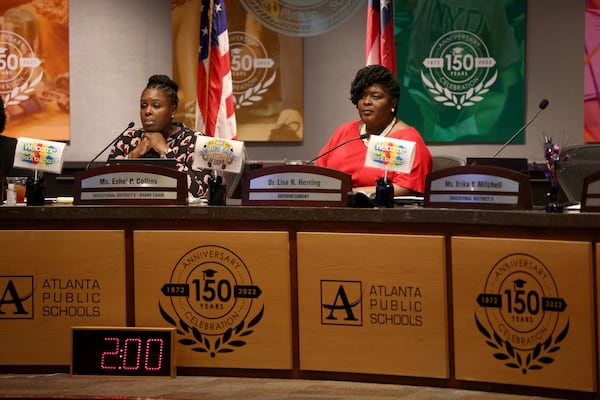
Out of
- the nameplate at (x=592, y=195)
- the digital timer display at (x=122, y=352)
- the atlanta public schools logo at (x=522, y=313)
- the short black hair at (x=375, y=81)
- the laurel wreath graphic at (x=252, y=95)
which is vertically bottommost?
the digital timer display at (x=122, y=352)

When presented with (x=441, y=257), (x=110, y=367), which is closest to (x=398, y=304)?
(x=441, y=257)

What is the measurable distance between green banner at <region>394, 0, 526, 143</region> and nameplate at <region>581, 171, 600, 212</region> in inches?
115

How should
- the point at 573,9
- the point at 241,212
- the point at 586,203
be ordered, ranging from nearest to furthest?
the point at 586,203, the point at 241,212, the point at 573,9

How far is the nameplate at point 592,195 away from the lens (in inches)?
93.6

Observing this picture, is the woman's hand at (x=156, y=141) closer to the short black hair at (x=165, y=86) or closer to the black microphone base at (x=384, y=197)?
the short black hair at (x=165, y=86)

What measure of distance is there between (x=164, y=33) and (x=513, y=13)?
7.28 ft

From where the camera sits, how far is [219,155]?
9.13ft

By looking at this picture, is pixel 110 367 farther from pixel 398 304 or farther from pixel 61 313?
pixel 398 304

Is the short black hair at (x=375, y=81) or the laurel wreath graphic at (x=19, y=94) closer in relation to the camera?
the short black hair at (x=375, y=81)

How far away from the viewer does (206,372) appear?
8.75 feet

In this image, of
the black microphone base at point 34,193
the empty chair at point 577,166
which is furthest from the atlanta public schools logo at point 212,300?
the empty chair at point 577,166

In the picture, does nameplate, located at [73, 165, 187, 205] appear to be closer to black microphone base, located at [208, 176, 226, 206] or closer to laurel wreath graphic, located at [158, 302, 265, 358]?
black microphone base, located at [208, 176, 226, 206]

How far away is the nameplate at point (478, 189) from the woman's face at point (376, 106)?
1148mm

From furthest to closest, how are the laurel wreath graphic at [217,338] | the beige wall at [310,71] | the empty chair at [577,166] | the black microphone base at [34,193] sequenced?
the beige wall at [310,71] → the empty chair at [577,166] → the black microphone base at [34,193] → the laurel wreath graphic at [217,338]
